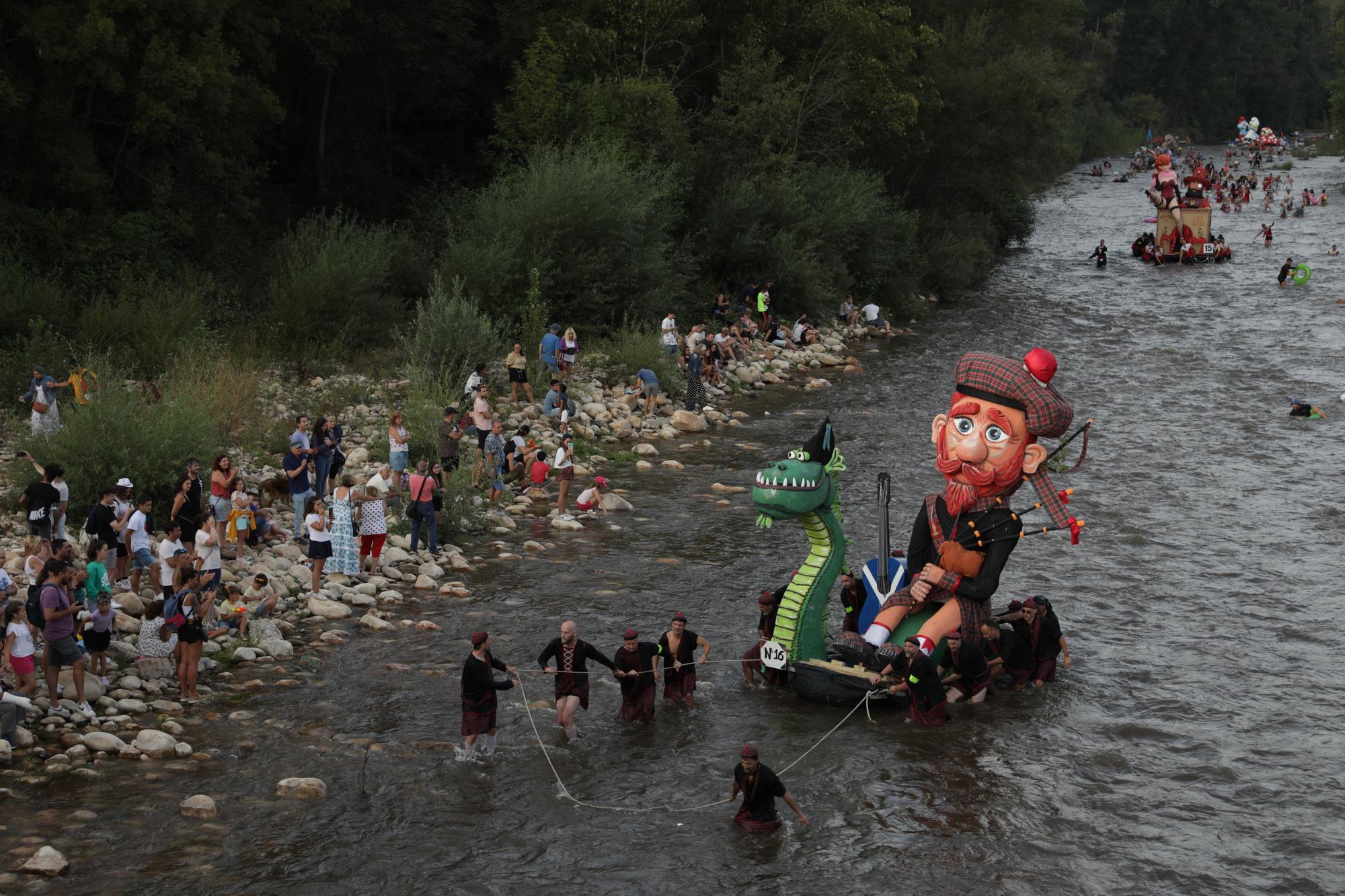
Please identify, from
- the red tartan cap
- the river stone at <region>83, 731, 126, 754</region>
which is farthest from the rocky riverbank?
the red tartan cap

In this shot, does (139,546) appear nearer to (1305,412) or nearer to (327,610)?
(327,610)

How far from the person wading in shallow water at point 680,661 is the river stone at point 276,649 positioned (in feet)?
12.9

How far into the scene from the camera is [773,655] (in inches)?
552

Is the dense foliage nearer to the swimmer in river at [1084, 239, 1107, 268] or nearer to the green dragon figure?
the swimmer in river at [1084, 239, 1107, 268]

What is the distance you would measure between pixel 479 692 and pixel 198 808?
98.1 inches

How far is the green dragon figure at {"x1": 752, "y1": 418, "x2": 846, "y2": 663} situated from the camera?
44.4ft

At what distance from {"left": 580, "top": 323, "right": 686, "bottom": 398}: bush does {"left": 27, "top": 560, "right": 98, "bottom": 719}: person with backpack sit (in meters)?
16.6

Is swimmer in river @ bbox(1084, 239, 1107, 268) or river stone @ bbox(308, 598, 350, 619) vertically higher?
swimmer in river @ bbox(1084, 239, 1107, 268)

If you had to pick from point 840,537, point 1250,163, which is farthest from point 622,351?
point 1250,163

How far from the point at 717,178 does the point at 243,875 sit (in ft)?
97.0

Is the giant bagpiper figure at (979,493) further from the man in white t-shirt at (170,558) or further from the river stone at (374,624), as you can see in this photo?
the man in white t-shirt at (170,558)

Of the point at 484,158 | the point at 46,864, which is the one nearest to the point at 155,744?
the point at 46,864

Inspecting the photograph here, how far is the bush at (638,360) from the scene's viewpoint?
27.9 m

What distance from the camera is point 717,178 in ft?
123
